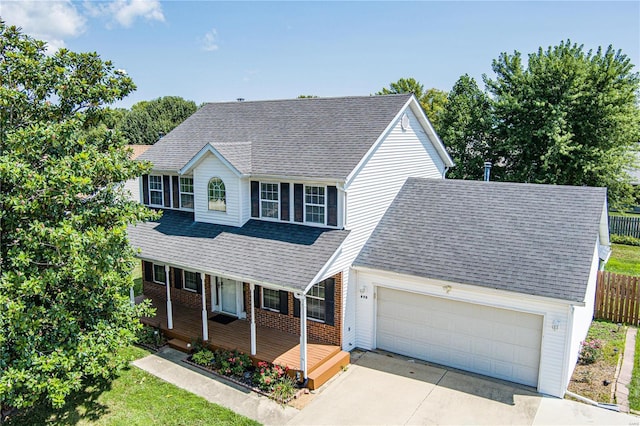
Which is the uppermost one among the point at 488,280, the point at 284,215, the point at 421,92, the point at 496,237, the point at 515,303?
the point at 421,92

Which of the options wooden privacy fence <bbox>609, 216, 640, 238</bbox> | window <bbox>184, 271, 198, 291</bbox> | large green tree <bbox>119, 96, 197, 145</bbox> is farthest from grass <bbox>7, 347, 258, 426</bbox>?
large green tree <bbox>119, 96, 197, 145</bbox>

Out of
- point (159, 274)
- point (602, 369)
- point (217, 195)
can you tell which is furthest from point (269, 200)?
point (602, 369)

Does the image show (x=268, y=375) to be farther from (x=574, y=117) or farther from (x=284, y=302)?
(x=574, y=117)

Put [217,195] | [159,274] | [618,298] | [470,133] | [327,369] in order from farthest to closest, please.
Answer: [470,133]
[159,274]
[618,298]
[217,195]
[327,369]

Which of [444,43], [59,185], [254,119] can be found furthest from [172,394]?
[444,43]

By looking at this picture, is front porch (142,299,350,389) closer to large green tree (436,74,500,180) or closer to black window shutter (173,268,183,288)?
black window shutter (173,268,183,288)

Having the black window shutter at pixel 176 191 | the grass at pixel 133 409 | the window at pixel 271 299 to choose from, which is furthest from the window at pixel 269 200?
the grass at pixel 133 409

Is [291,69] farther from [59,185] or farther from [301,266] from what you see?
[59,185]
